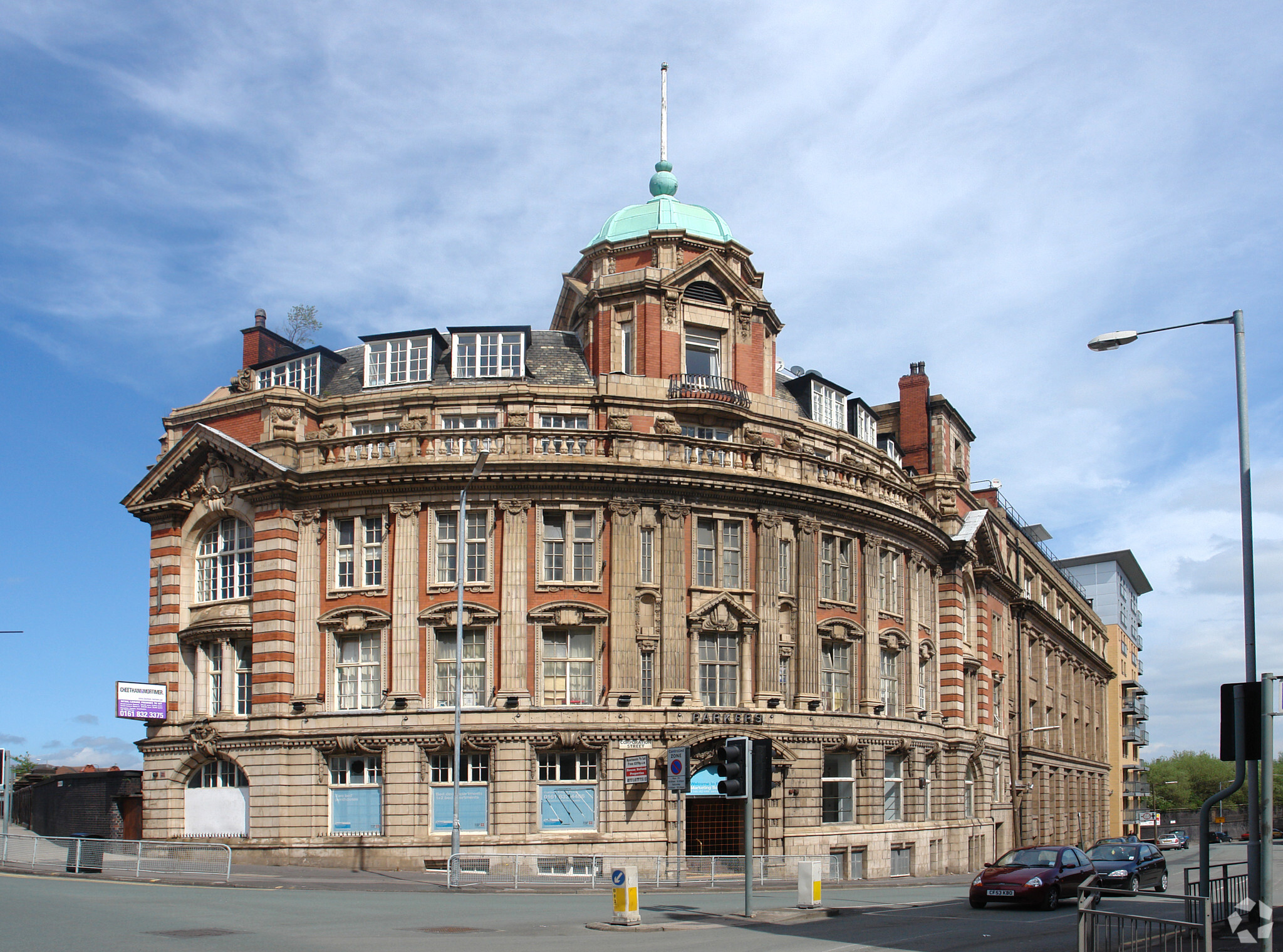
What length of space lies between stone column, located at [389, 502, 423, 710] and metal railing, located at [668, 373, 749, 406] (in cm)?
1011

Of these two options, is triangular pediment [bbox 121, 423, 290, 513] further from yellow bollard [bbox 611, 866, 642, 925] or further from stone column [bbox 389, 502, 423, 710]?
yellow bollard [bbox 611, 866, 642, 925]

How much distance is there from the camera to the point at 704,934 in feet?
66.5

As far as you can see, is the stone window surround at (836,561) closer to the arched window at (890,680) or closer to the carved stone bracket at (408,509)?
the arched window at (890,680)

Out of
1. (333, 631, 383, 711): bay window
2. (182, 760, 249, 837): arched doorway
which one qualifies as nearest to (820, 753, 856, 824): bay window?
(333, 631, 383, 711): bay window

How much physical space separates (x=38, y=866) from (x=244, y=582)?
11684mm

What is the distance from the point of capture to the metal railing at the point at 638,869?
3322 centimetres

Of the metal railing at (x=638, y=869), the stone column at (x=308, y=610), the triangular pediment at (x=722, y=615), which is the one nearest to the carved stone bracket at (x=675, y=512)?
the triangular pediment at (x=722, y=615)

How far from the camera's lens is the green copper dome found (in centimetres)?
4762

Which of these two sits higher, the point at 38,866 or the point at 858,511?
the point at 858,511

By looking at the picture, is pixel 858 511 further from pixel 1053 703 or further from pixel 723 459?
pixel 1053 703

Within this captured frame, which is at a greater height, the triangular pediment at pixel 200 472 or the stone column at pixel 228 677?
the triangular pediment at pixel 200 472

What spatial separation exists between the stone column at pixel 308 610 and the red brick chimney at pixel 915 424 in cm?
2861

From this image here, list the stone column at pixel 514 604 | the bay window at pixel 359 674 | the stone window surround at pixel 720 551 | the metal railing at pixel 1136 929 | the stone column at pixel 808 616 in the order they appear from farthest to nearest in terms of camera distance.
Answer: the stone column at pixel 808 616 → the stone window surround at pixel 720 551 → the bay window at pixel 359 674 → the stone column at pixel 514 604 → the metal railing at pixel 1136 929

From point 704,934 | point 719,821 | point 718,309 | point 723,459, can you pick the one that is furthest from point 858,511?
point 704,934
